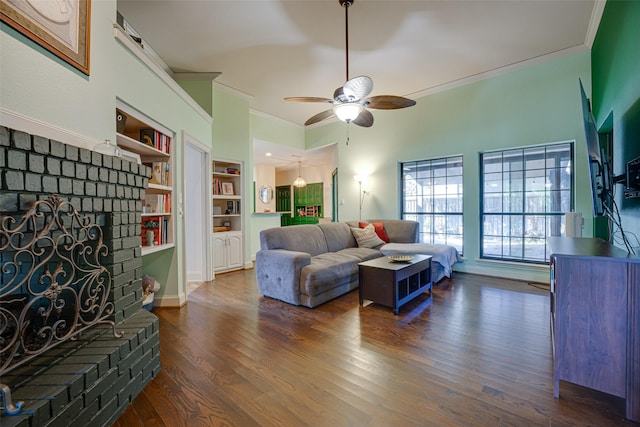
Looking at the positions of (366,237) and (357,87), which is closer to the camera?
(357,87)

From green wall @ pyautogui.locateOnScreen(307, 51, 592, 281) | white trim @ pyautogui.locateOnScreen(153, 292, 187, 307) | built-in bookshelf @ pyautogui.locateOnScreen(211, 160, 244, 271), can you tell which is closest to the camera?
white trim @ pyautogui.locateOnScreen(153, 292, 187, 307)

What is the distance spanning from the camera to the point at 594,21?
3.02 m

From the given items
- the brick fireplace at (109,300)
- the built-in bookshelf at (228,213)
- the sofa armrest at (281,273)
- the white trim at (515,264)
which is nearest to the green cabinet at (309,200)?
the built-in bookshelf at (228,213)

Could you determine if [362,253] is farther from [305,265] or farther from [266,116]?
[266,116]

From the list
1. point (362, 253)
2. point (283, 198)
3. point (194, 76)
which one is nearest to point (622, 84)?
point (362, 253)

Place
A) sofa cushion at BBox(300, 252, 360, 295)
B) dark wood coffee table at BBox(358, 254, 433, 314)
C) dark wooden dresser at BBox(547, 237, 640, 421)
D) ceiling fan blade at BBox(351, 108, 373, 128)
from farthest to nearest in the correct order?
ceiling fan blade at BBox(351, 108, 373, 128) < sofa cushion at BBox(300, 252, 360, 295) < dark wood coffee table at BBox(358, 254, 433, 314) < dark wooden dresser at BBox(547, 237, 640, 421)

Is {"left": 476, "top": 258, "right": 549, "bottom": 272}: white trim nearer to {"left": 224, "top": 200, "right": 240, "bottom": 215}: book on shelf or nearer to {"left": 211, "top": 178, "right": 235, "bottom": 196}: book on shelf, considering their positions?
{"left": 224, "top": 200, "right": 240, "bottom": 215}: book on shelf

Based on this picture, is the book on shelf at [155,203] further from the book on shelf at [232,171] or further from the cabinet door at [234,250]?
the book on shelf at [232,171]

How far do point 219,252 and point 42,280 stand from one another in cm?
322

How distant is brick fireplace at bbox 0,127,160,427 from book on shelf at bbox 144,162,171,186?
0.99m

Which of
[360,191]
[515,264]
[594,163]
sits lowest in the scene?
[515,264]

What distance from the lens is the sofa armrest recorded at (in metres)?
3.08

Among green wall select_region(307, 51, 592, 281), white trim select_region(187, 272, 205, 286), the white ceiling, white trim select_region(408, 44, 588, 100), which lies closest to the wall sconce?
green wall select_region(307, 51, 592, 281)

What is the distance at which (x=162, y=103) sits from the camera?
2.82 metres
